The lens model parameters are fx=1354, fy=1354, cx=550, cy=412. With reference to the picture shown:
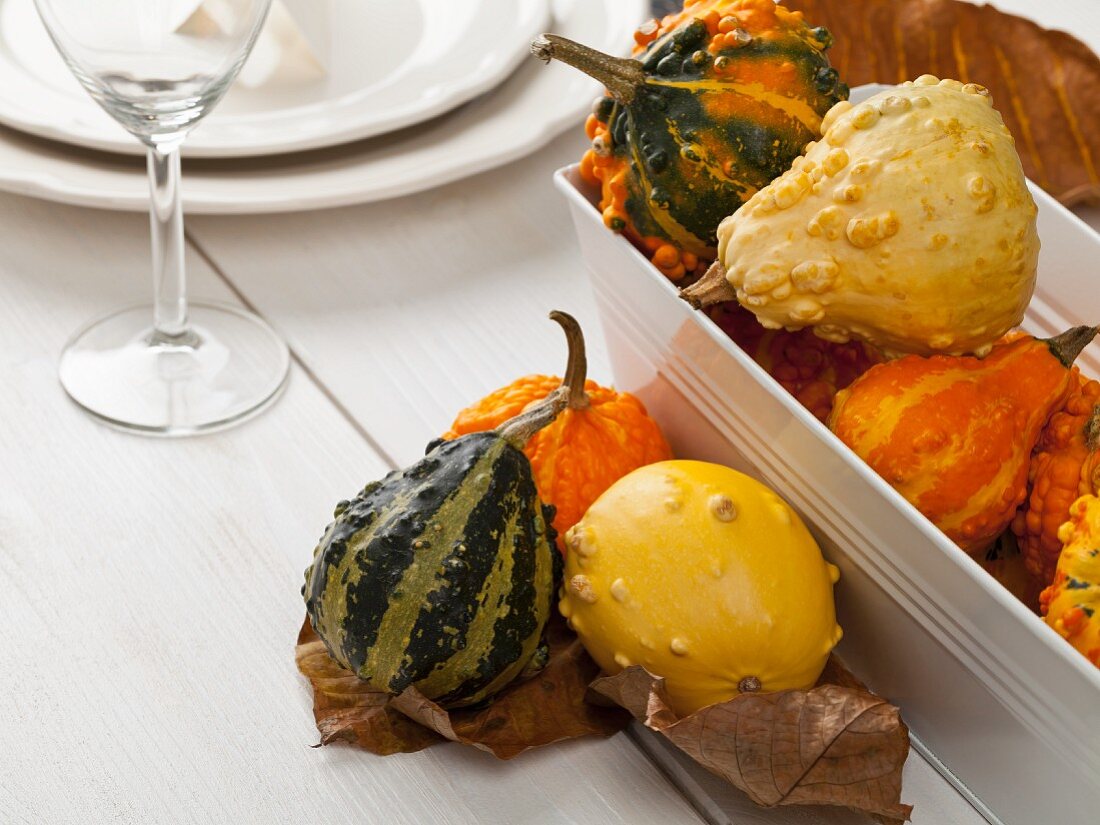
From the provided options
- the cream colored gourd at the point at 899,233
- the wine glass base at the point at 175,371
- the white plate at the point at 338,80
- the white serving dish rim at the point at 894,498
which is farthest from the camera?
the white plate at the point at 338,80

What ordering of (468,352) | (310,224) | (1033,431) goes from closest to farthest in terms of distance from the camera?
(1033,431), (468,352), (310,224)

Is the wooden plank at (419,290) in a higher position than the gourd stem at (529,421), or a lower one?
lower

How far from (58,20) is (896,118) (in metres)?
0.47

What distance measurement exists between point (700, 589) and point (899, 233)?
0.68 feet

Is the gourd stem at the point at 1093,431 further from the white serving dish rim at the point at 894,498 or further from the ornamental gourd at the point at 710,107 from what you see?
the ornamental gourd at the point at 710,107

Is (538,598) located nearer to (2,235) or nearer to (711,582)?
(711,582)

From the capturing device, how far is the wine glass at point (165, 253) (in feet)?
2.56

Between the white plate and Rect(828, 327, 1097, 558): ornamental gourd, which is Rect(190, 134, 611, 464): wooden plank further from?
Rect(828, 327, 1097, 558): ornamental gourd

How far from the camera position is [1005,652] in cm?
63

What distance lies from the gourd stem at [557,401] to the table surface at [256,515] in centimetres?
17

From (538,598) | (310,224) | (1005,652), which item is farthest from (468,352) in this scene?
(1005,652)

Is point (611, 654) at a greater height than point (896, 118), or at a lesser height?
lesser

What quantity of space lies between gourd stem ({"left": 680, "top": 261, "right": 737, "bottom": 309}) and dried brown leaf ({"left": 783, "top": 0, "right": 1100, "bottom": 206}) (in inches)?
18.9

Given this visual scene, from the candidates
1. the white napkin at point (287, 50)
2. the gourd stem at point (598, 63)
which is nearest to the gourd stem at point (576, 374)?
the gourd stem at point (598, 63)
